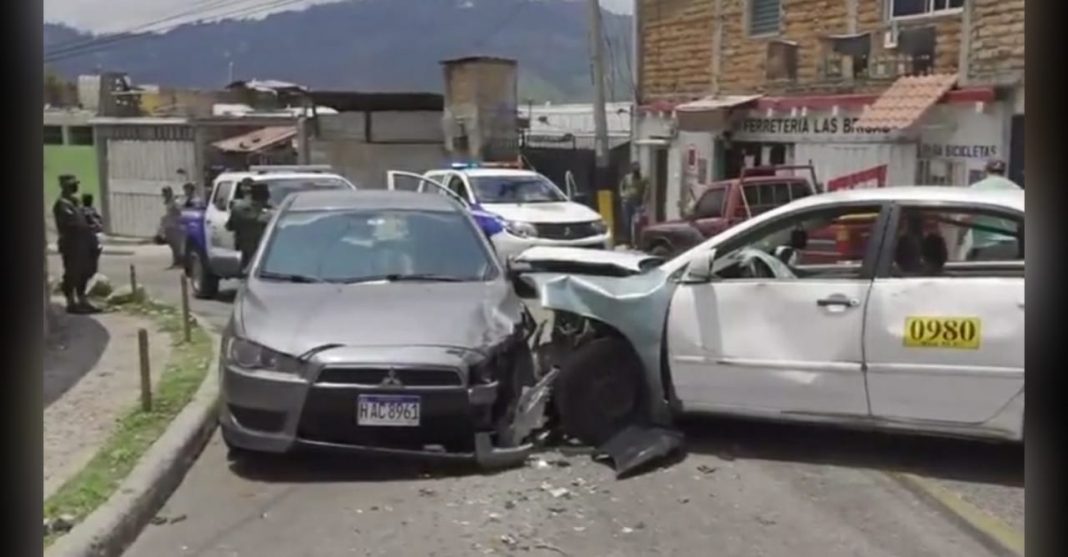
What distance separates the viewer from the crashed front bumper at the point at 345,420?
20.7 feet

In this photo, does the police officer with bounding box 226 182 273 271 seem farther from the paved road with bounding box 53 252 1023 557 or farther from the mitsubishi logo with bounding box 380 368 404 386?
the mitsubishi logo with bounding box 380 368 404 386

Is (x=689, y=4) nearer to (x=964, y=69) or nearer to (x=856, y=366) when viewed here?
(x=964, y=69)

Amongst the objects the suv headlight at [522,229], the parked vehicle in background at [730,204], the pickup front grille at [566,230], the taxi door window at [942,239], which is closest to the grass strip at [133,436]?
the taxi door window at [942,239]

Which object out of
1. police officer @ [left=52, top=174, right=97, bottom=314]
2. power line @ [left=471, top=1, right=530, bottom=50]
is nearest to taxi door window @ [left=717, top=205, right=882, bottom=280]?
police officer @ [left=52, top=174, right=97, bottom=314]

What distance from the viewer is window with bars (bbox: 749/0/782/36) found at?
2130 centimetres

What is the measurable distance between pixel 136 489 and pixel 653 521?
256cm

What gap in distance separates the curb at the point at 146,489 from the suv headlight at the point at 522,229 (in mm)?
9288

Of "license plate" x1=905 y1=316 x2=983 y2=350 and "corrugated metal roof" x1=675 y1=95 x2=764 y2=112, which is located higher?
"corrugated metal roof" x1=675 y1=95 x2=764 y2=112

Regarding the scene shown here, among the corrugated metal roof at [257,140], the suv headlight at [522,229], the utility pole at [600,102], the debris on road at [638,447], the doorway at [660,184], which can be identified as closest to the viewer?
the debris on road at [638,447]

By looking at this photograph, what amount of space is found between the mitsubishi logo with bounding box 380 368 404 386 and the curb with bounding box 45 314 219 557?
1270 mm

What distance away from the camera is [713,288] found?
685 cm

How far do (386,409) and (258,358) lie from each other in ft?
2.51

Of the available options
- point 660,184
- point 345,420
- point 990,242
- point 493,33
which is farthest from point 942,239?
point 493,33

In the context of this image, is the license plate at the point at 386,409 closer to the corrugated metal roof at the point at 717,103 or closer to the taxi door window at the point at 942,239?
the taxi door window at the point at 942,239
